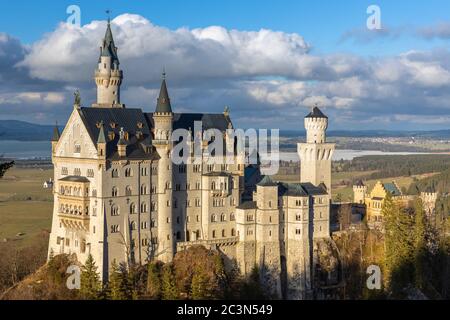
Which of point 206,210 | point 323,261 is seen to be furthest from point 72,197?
point 323,261

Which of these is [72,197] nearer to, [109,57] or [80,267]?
[80,267]

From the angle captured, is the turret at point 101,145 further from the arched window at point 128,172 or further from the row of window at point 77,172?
the arched window at point 128,172

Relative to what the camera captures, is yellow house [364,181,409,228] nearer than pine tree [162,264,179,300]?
No

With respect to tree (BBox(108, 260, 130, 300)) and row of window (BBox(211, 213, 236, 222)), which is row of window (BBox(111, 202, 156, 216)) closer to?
tree (BBox(108, 260, 130, 300))

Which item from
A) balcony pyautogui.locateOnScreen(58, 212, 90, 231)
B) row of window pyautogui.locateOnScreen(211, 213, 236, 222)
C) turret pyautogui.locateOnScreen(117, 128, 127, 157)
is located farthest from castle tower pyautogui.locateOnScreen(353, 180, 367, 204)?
balcony pyautogui.locateOnScreen(58, 212, 90, 231)

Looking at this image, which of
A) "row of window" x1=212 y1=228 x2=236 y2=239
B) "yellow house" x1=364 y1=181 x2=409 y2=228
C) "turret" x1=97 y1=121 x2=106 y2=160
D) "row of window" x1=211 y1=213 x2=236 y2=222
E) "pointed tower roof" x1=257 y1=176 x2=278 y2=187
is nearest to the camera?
"turret" x1=97 y1=121 x2=106 y2=160

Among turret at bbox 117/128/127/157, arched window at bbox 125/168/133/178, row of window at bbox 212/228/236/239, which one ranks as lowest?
row of window at bbox 212/228/236/239
